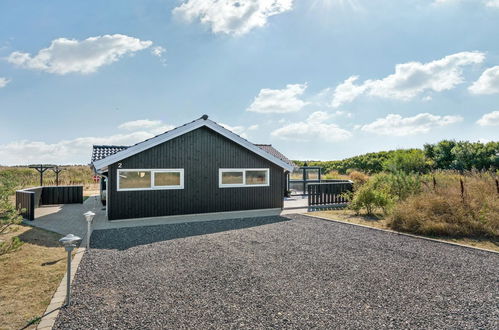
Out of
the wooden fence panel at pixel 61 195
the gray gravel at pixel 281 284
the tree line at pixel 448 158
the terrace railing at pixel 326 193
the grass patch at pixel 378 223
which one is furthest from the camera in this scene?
the tree line at pixel 448 158

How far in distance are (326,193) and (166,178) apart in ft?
26.0

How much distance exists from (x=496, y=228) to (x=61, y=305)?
34.2ft

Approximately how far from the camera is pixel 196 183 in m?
11.7

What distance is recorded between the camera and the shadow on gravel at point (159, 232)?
7289 millimetres

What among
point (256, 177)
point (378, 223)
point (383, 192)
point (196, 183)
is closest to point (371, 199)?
point (383, 192)

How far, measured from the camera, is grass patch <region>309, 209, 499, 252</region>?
7.23 meters

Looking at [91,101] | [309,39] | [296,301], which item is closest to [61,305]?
[296,301]

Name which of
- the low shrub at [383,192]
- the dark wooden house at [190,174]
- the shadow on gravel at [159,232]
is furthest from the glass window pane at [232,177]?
the low shrub at [383,192]

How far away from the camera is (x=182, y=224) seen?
9.64 m

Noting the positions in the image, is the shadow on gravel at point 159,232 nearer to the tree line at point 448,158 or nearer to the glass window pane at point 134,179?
the glass window pane at point 134,179

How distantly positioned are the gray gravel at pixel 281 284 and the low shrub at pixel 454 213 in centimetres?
99

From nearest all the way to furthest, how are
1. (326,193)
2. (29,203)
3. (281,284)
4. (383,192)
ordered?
(281,284) → (29,203) → (383,192) → (326,193)

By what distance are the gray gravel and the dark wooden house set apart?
3111mm

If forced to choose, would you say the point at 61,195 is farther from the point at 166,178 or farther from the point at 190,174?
the point at 190,174
